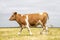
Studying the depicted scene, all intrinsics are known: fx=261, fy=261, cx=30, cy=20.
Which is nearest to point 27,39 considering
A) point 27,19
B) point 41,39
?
point 41,39

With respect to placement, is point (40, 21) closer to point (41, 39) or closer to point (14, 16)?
point (14, 16)

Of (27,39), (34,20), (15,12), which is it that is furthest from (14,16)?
(27,39)

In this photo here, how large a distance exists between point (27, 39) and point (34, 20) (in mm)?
6138

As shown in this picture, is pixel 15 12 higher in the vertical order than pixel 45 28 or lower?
higher

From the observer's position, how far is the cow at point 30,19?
21.6 metres

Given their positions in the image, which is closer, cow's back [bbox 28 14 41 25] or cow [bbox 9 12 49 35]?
cow [bbox 9 12 49 35]

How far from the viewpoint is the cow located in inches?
852

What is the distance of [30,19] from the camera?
2219 cm

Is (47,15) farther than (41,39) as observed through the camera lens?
Yes

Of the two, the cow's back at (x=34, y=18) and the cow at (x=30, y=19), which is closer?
the cow at (x=30, y=19)

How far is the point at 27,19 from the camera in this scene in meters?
21.8

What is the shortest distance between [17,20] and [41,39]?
5.94 m

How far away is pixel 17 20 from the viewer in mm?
21969

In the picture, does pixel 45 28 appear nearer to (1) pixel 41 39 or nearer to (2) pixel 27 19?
(2) pixel 27 19
